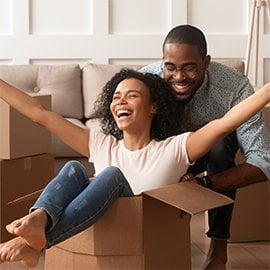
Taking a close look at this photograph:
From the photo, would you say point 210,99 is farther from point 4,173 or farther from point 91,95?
point 91,95

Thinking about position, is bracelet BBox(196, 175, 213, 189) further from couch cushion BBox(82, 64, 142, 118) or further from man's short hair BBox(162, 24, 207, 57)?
couch cushion BBox(82, 64, 142, 118)

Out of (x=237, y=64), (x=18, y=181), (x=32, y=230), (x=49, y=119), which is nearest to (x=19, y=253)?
(x=32, y=230)

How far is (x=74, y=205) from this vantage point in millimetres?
1970

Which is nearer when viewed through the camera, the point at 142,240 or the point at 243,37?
the point at 142,240

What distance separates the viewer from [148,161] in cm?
227

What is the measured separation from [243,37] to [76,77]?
1042 mm

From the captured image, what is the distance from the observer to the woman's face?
2299 millimetres

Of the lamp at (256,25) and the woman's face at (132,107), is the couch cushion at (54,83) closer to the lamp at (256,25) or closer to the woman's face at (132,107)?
the lamp at (256,25)

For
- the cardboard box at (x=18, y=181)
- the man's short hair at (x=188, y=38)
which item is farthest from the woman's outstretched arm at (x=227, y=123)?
the cardboard box at (x=18, y=181)

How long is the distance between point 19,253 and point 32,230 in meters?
0.08

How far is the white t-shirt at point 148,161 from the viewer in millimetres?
2246

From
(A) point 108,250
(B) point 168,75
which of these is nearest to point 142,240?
(A) point 108,250

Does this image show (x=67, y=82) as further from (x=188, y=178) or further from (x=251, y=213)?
(x=188, y=178)

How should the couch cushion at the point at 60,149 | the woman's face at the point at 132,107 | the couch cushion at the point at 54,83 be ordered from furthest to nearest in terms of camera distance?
the couch cushion at the point at 54,83 → the couch cushion at the point at 60,149 → the woman's face at the point at 132,107
